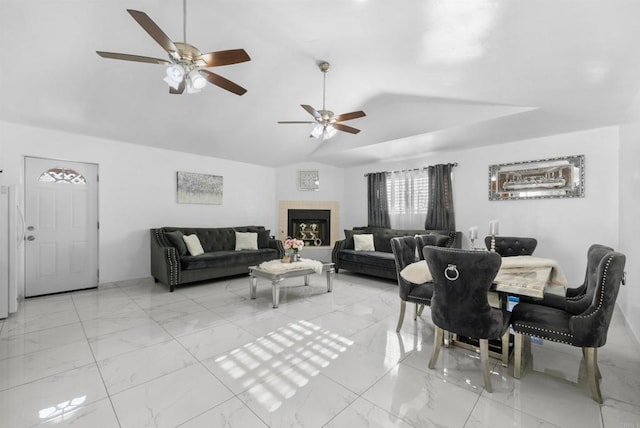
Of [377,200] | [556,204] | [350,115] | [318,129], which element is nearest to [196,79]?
[318,129]

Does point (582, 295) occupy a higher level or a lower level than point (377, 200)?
lower

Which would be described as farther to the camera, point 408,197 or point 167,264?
point 408,197

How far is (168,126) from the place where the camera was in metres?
4.25

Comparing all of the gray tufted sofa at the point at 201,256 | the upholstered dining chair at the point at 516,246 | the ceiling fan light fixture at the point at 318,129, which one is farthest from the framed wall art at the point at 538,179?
the gray tufted sofa at the point at 201,256

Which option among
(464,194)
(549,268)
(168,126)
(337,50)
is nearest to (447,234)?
(464,194)

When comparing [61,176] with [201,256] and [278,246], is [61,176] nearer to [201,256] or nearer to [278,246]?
[201,256]

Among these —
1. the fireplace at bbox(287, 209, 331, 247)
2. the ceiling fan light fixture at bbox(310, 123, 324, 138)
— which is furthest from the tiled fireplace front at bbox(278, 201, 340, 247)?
the ceiling fan light fixture at bbox(310, 123, 324, 138)

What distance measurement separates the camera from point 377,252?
540 centimetres

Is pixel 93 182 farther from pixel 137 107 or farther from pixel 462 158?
pixel 462 158

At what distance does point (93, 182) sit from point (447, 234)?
5.99 m

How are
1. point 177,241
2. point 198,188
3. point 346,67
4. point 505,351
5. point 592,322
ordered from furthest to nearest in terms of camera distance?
1. point 198,188
2. point 177,241
3. point 346,67
4. point 505,351
5. point 592,322

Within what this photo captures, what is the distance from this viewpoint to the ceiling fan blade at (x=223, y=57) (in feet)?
6.51

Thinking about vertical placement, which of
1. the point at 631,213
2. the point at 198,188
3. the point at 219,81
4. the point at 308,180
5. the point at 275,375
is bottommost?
the point at 275,375

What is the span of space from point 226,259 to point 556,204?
17.6 ft
